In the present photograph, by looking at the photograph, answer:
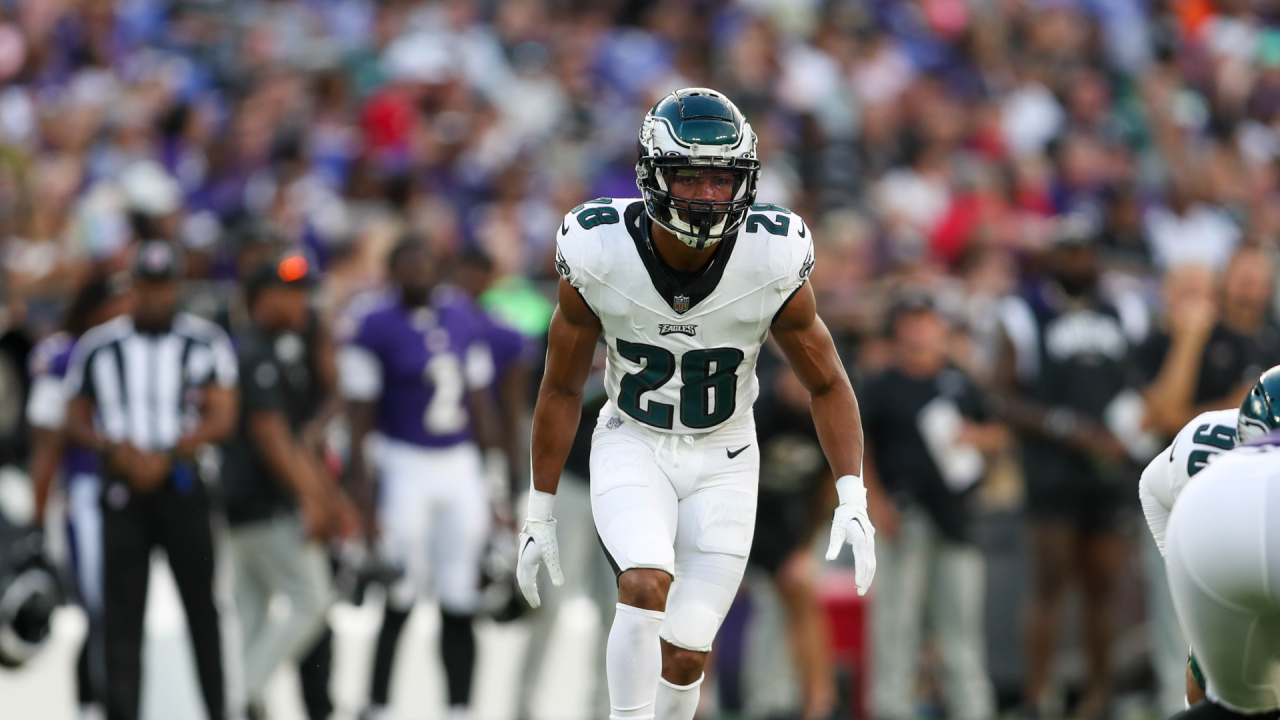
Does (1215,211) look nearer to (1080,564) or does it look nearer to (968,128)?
(968,128)

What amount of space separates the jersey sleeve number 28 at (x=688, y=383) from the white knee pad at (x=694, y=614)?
1.50 ft

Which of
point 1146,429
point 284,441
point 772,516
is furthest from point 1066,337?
point 284,441

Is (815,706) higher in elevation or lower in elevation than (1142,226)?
lower

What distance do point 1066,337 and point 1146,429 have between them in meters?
0.60

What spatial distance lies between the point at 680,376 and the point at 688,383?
0.03 meters

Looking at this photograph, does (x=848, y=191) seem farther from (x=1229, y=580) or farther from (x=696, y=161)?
(x=1229, y=580)

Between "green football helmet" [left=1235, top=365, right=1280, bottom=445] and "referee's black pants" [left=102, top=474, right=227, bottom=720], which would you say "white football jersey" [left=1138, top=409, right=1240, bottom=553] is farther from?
"referee's black pants" [left=102, top=474, right=227, bottom=720]

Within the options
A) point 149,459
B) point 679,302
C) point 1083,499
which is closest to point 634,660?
point 679,302

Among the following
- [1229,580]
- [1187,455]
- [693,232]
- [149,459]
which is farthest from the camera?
[149,459]

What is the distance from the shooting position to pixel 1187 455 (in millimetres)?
4133

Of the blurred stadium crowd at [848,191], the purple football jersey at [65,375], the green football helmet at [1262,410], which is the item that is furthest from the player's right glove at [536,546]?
the purple football jersey at [65,375]

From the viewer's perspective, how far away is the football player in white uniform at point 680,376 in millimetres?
4484

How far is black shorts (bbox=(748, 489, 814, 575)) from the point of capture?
7.52m

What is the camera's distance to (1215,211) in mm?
11531
